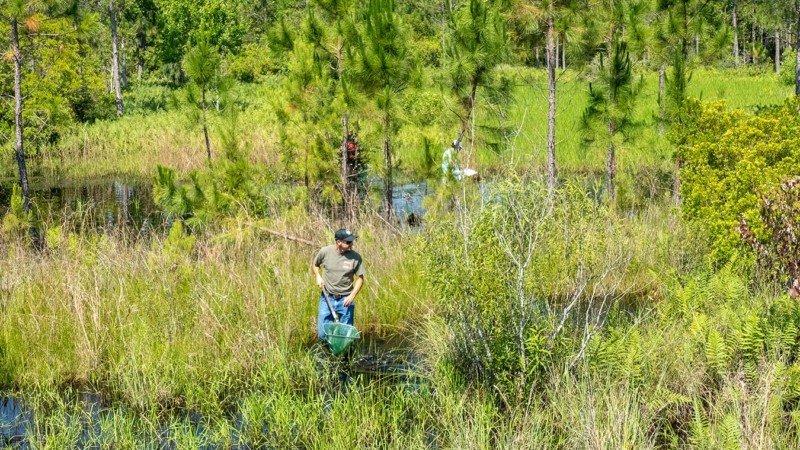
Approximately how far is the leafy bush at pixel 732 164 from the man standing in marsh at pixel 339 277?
348 cm

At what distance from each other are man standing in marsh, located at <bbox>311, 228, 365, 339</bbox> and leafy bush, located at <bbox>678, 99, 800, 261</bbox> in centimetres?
348

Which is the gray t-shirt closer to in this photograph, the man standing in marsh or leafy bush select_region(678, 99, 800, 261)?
the man standing in marsh

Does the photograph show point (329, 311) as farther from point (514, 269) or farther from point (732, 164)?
point (732, 164)

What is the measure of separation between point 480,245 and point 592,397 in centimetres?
127

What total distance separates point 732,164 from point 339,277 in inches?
159

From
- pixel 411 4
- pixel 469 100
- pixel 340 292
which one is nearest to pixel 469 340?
pixel 340 292

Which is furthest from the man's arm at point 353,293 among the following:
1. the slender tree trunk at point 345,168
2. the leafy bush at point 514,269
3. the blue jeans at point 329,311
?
the slender tree trunk at point 345,168

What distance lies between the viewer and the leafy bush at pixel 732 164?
7.70 metres

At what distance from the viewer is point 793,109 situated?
8.15 m

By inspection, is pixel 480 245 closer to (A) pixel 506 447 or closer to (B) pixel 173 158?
(A) pixel 506 447

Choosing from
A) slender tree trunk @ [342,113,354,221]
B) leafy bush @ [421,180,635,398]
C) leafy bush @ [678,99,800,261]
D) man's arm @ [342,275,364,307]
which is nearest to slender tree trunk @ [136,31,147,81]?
slender tree trunk @ [342,113,354,221]

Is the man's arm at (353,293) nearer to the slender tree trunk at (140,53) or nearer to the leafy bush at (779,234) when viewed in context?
the leafy bush at (779,234)

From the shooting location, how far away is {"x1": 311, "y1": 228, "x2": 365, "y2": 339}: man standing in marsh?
7.77 m

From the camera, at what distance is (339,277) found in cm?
780
